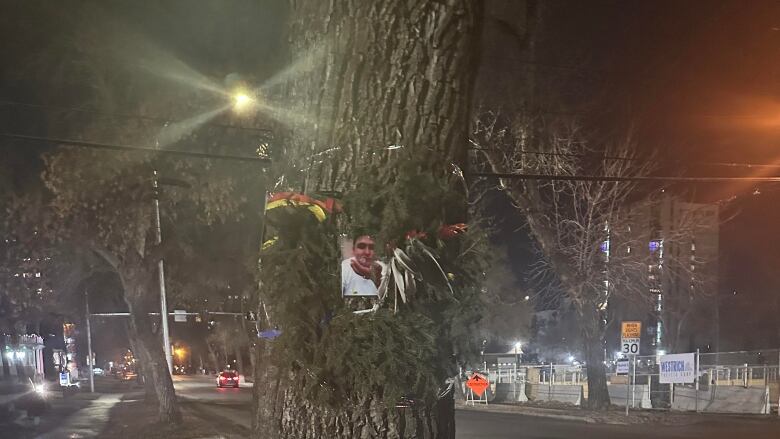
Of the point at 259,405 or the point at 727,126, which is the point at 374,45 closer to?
the point at 259,405

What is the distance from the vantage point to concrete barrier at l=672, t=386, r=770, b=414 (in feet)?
80.1

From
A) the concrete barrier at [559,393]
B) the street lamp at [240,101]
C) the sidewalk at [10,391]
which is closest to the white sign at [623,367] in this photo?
the concrete barrier at [559,393]

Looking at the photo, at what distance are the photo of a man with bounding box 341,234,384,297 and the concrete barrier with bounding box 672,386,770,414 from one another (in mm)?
26569

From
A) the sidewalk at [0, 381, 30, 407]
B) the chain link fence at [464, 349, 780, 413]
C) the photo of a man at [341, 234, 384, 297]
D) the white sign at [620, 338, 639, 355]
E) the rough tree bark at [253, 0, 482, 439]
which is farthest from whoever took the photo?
the chain link fence at [464, 349, 780, 413]

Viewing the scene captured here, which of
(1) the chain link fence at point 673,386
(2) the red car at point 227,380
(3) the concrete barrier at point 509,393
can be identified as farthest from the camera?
(2) the red car at point 227,380

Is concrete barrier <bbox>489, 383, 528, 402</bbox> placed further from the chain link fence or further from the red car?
the red car

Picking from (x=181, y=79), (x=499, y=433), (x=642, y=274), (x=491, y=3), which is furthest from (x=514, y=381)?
(x=491, y=3)

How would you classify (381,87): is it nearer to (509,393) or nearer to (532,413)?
(532,413)

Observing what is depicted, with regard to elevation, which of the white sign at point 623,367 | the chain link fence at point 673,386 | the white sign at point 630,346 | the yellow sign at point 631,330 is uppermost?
A: the yellow sign at point 631,330

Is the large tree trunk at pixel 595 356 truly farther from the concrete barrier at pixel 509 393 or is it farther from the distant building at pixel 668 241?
the concrete barrier at pixel 509 393

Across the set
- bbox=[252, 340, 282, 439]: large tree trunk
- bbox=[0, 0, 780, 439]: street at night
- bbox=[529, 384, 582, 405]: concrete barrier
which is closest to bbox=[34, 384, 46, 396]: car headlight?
bbox=[0, 0, 780, 439]: street at night

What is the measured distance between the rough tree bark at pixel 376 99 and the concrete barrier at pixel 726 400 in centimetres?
2642

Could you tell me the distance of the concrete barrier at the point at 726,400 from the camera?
24422 mm

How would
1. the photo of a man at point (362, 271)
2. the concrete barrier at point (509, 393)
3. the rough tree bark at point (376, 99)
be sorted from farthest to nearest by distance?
the concrete barrier at point (509, 393) < the rough tree bark at point (376, 99) < the photo of a man at point (362, 271)
